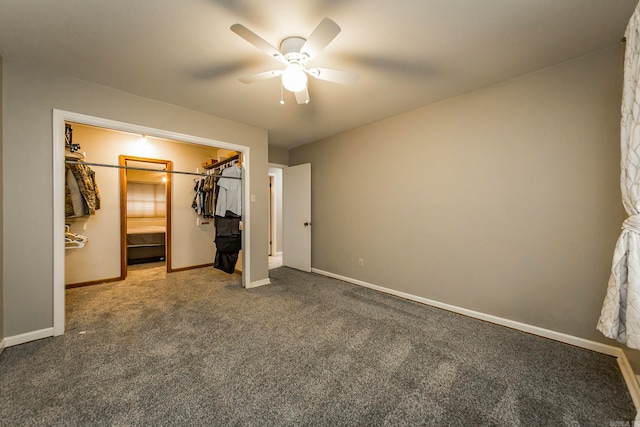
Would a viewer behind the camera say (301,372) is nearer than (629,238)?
No

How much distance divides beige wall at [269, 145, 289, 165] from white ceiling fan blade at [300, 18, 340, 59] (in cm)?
307

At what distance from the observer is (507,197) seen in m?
2.31

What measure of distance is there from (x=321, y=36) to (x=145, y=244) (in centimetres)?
530

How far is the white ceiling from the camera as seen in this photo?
1.49m

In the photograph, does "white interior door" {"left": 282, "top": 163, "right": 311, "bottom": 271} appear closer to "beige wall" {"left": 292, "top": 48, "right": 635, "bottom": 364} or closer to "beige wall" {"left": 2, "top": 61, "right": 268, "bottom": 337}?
"beige wall" {"left": 292, "top": 48, "right": 635, "bottom": 364}

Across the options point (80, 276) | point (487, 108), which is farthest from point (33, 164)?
point (487, 108)

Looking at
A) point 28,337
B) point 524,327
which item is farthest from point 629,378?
point 28,337

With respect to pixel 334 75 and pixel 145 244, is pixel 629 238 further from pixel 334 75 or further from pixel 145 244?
pixel 145 244

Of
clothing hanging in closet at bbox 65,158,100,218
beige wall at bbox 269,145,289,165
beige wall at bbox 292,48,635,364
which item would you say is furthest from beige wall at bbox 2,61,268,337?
beige wall at bbox 292,48,635,364

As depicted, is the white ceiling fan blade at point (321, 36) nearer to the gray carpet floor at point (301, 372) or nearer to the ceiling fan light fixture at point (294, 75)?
the ceiling fan light fixture at point (294, 75)

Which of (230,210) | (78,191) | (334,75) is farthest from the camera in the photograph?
(230,210)

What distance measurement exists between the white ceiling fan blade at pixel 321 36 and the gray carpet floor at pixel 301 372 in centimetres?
214

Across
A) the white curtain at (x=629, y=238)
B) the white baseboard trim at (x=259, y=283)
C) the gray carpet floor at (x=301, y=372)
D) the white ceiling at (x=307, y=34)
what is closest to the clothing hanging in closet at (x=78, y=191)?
the gray carpet floor at (x=301, y=372)

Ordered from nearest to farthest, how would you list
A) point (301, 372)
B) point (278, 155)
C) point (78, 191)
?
point (301, 372) < point (78, 191) < point (278, 155)
